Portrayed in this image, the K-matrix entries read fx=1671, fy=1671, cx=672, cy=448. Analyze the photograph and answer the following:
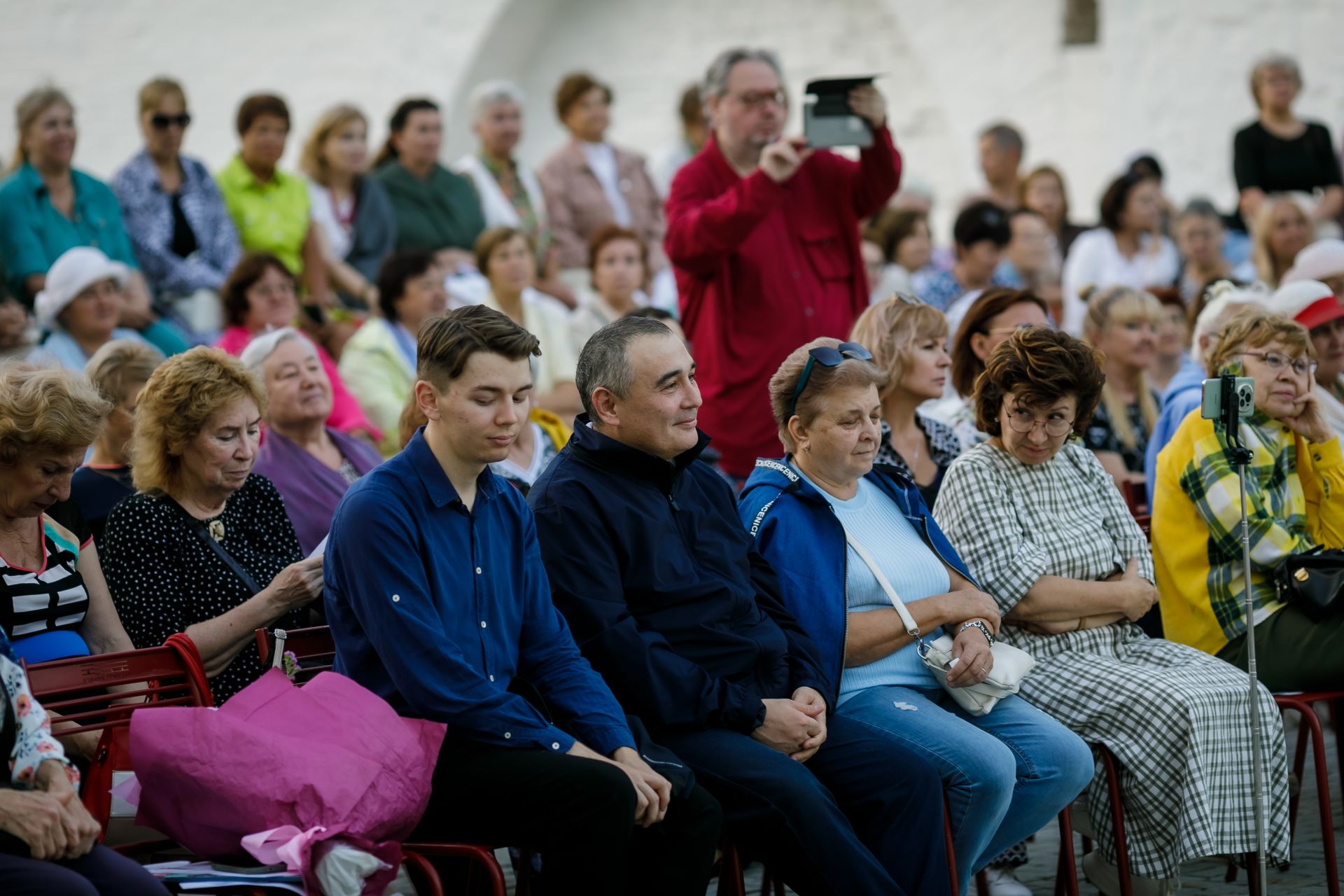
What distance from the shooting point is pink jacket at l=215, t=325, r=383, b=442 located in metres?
6.35

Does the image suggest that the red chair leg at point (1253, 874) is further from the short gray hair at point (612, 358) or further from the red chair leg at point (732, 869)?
the short gray hair at point (612, 358)

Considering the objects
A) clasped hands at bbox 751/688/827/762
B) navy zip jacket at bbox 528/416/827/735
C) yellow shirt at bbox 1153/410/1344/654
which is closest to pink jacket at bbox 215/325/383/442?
navy zip jacket at bbox 528/416/827/735

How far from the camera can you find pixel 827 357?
4215mm

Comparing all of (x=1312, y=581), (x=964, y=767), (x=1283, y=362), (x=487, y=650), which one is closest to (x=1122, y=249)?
(x=1283, y=362)

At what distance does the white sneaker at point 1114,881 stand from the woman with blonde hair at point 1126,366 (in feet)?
7.32

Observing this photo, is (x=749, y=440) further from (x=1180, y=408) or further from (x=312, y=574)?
(x=312, y=574)

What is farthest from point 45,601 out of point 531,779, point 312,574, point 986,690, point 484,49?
point 484,49

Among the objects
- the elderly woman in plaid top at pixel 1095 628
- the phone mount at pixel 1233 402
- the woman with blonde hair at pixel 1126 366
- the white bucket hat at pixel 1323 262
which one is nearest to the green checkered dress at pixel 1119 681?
the elderly woman in plaid top at pixel 1095 628

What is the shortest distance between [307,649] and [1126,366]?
384 centimetres

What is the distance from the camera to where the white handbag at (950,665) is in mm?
4156

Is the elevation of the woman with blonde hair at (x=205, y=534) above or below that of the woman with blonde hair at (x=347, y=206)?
below

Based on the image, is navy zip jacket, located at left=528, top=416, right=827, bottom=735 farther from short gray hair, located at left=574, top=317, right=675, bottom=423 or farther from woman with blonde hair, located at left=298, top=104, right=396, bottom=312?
woman with blonde hair, located at left=298, top=104, right=396, bottom=312

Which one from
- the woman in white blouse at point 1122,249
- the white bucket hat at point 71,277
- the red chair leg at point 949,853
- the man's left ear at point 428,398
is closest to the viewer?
the man's left ear at point 428,398

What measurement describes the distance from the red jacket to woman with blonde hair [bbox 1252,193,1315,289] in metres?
3.61
